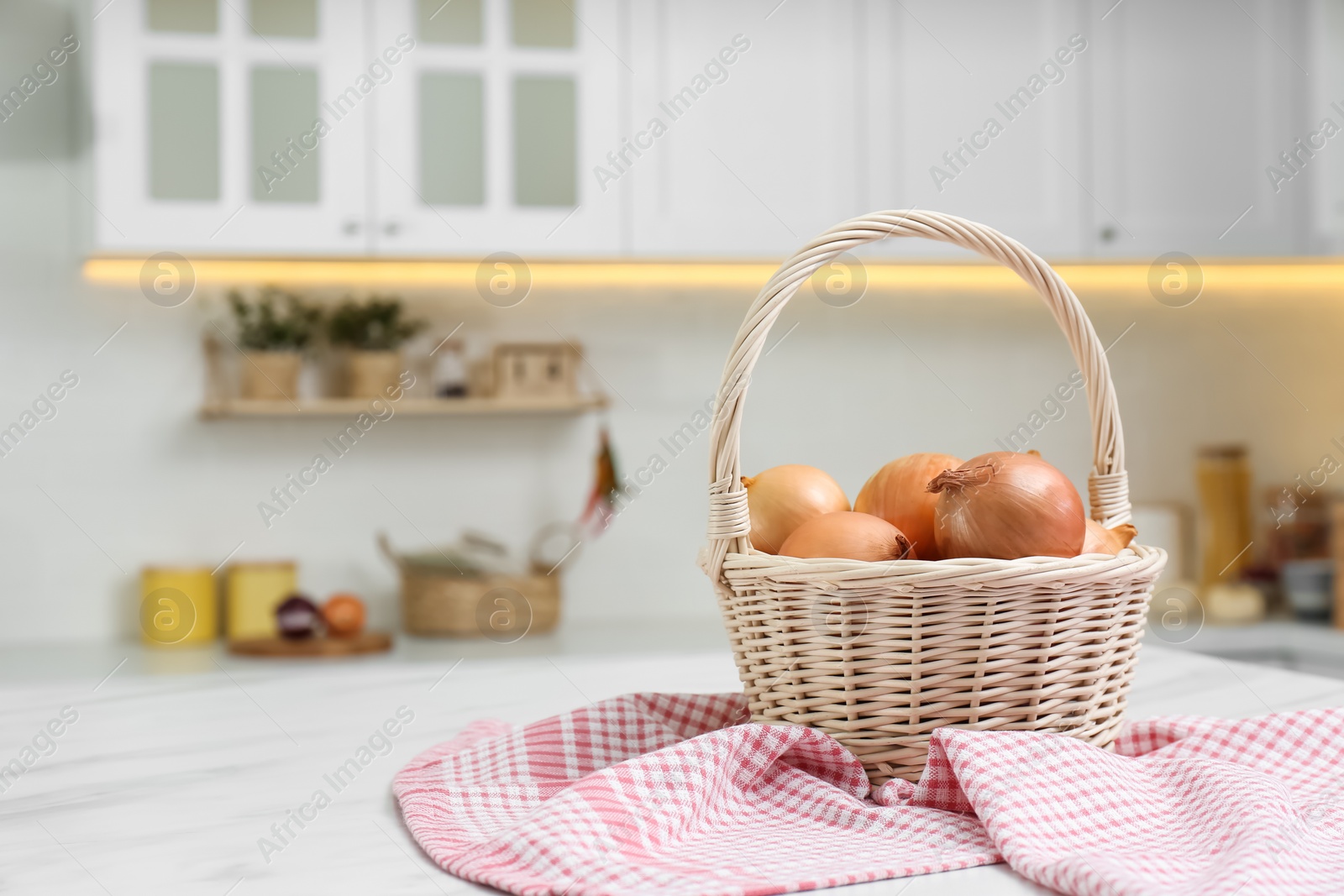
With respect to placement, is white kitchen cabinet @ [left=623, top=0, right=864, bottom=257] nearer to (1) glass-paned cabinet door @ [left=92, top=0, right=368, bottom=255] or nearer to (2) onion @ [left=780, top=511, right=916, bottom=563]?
(1) glass-paned cabinet door @ [left=92, top=0, right=368, bottom=255]

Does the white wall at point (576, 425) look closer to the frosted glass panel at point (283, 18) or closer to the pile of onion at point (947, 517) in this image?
the frosted glass panel at point (283, 18)

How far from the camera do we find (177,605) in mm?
2051

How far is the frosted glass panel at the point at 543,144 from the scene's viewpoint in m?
1.98

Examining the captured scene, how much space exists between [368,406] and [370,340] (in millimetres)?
129

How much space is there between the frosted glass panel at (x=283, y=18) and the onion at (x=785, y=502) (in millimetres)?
1540

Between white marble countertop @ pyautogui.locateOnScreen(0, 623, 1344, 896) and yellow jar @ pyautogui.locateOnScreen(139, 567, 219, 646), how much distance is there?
97 cm

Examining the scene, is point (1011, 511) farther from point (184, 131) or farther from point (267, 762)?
point (184, 131)

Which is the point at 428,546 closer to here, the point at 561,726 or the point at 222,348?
the point at 222,348

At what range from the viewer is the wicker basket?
621 millimetres

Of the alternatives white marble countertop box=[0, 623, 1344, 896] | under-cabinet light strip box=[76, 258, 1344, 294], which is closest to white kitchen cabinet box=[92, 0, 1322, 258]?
under-cabinet light strip box=[76, 258, 1344, 294]

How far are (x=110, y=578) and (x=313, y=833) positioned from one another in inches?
68.3

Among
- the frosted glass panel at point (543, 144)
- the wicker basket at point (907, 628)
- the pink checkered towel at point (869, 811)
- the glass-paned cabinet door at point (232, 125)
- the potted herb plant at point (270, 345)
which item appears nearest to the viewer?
the pink checkered towel at point (869, 811)

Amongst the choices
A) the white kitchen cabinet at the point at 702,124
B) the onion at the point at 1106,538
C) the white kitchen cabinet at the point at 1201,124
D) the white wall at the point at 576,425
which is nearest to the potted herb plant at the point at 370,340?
the white wall at the point at 576,425

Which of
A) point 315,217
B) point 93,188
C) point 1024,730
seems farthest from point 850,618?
point 93,188
